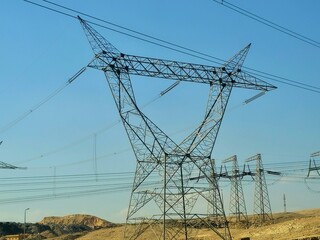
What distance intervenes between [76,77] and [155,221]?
13.5 meters

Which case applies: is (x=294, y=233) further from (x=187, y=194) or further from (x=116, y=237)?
(x=116, y=237)

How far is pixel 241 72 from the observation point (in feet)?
144

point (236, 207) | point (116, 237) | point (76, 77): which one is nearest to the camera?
point (76, 77)

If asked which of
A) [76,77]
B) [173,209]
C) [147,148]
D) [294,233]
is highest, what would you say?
[76,77]

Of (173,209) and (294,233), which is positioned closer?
(173,209)

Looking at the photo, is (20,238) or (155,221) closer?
(155,221)

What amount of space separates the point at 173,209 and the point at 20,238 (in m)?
59.6

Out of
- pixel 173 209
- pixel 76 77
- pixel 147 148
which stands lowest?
pixel 173 209

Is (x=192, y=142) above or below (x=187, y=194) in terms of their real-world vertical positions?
above

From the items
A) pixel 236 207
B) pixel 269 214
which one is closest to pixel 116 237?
pixel 236 207

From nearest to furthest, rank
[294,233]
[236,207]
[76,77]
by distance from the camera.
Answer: [76,77]
[294,233]
[236,207]

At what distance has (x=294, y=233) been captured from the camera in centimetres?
4947

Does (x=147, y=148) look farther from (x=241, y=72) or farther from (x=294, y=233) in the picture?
(x=294, y=233)

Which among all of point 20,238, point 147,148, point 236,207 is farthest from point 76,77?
point 20,238
